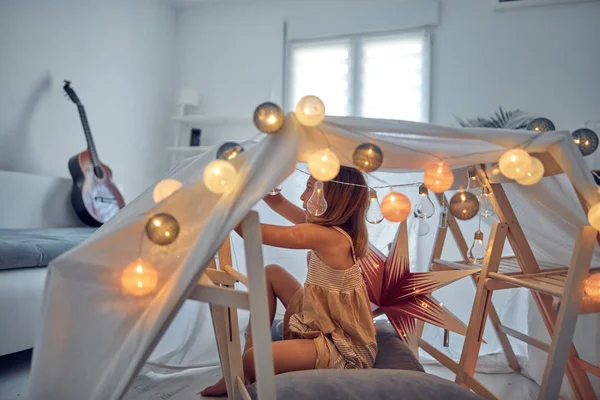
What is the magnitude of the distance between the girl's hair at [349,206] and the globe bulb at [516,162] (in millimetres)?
348

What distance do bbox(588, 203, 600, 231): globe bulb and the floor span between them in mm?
804

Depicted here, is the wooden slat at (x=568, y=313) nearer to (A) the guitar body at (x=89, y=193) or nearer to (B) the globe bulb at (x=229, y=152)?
(B) the globe bulb at (x=229, y=152)

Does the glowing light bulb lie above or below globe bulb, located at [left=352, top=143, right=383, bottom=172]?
below

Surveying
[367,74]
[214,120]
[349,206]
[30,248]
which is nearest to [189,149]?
[214,120]

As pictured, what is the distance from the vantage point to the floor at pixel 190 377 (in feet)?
4.62

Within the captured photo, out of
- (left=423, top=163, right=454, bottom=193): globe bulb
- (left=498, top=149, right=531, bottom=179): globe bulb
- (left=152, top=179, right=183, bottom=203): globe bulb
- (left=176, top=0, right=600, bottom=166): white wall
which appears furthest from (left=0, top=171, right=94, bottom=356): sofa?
(left=176, top=0, right=600, bottom=166): white wall

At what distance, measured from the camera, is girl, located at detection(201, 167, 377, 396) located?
1.08 m

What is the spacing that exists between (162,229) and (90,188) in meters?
1.94

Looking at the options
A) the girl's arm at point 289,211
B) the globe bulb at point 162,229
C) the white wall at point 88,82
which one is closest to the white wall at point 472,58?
the white wall at point 88,82

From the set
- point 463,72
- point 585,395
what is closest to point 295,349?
point 585,395

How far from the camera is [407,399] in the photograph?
0.93 meters

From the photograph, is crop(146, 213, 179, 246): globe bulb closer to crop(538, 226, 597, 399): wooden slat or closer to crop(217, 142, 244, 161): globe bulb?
crop(217, 142, 244, 161): globe bulb

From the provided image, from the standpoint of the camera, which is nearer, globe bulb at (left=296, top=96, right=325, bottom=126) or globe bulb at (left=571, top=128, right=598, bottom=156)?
globe bulb at (left=296, top=96, right=325, bottom=126)

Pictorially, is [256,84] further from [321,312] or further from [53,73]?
[321,312]
